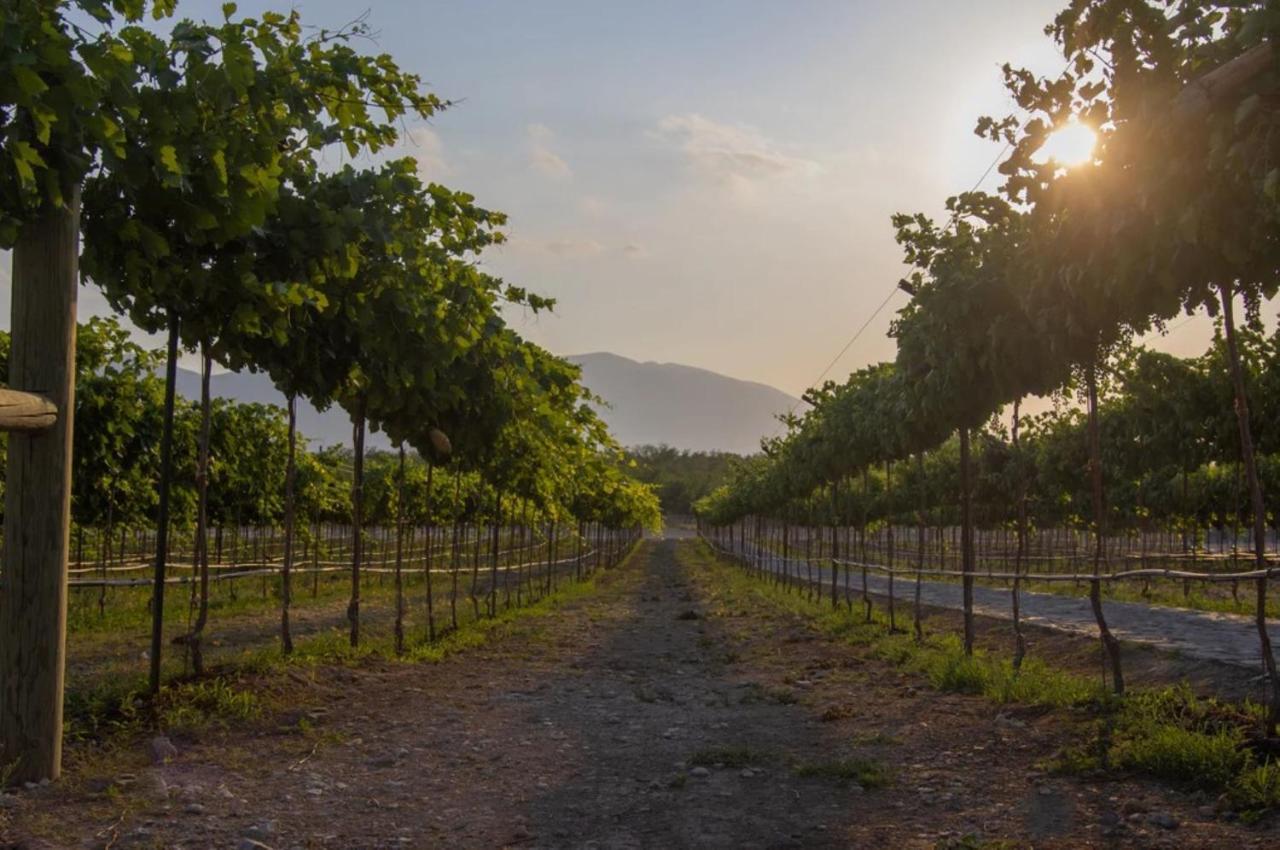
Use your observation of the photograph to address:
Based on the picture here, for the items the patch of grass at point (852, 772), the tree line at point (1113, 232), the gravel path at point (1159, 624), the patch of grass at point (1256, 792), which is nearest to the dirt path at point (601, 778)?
the patch of grass at point (852, 772)

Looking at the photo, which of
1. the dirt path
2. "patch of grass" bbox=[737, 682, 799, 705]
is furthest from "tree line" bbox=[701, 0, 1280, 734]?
"patch of grass" bbox=[737, 682, 799, 705]

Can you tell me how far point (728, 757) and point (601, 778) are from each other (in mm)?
931

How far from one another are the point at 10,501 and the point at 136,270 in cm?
162

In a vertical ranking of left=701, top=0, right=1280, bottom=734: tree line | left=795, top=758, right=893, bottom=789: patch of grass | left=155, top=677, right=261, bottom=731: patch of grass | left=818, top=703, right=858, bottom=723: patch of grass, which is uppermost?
left=701, top=0, right=1280, bottom=734: tree line

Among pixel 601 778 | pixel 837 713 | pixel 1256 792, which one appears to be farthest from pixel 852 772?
pixel 837 713

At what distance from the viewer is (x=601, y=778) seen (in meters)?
6.39

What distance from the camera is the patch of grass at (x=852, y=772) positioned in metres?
6.19

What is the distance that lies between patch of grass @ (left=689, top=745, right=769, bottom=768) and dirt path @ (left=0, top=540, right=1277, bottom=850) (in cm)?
2

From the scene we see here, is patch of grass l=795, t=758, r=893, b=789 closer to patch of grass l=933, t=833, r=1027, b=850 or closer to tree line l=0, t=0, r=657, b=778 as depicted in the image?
patch of grass l=933, t=833, r=1027, b=850

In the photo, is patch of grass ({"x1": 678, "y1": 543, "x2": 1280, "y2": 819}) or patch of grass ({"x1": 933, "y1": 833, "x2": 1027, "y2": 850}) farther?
patch of grass ({"x1": 678, "y1": 543, "x2": 1280, "y2": 819})

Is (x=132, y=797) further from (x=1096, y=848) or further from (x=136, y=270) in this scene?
(x=1096, y=848)

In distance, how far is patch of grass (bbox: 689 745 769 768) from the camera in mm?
6773

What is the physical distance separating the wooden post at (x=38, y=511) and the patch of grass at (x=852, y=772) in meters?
4.28

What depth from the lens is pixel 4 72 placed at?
427cm
